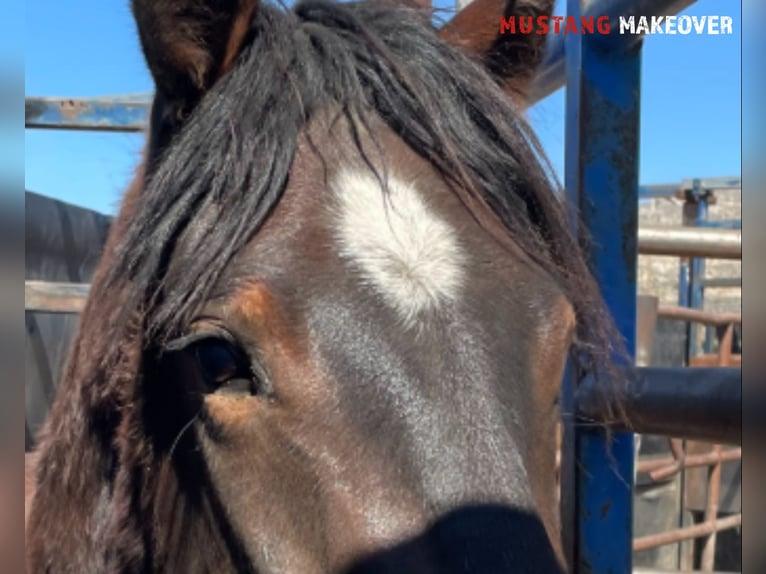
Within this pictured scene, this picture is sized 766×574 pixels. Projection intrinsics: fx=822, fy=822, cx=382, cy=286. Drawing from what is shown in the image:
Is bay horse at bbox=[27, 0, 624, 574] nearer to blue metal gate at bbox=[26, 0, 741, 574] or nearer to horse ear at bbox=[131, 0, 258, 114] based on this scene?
horse ear at bbox=[131, 0, 258, 114]

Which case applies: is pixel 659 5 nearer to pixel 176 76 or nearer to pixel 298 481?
pixel 176 76

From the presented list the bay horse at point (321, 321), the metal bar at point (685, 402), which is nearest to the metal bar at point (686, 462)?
the metal bar at point (685, 402)

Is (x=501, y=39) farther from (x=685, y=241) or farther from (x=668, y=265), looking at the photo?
(x=668, y=265)

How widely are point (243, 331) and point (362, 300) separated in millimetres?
186

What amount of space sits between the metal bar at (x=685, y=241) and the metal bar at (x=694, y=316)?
2.65 meters

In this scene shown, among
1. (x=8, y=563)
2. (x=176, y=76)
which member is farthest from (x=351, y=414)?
(x=176, y=76)

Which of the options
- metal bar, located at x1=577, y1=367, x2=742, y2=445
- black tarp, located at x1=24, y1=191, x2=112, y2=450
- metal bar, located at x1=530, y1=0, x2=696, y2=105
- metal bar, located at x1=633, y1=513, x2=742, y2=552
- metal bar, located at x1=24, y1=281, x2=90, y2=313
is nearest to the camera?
metal bar, located at x1=577, y1=367, x2=742, y2=445

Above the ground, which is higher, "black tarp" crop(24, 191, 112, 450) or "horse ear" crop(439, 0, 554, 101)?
"horse ear" crop(439, 0, 554, 101)

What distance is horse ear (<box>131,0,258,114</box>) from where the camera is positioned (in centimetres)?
141

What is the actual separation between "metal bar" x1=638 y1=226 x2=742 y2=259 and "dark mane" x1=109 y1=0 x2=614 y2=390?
2.71ft

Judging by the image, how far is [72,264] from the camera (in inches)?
163

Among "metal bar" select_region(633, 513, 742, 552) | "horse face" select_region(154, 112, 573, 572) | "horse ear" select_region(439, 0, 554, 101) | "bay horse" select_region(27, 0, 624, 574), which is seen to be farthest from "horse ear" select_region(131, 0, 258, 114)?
"metal bar" select_region(633, 513, 742, 552)

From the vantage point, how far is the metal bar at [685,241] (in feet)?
7.64

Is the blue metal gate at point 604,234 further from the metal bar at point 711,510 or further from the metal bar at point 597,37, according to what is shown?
the metal bar at point 711,510
